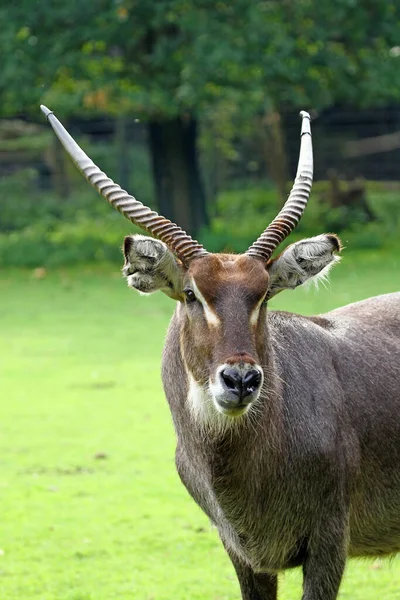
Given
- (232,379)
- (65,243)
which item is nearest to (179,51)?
(65,243)

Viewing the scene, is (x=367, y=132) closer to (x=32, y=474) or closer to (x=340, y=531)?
(x=32, y=474)

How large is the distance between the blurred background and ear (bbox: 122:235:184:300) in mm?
2234

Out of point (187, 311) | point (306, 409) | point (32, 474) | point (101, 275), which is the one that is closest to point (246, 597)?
point (306, 409)

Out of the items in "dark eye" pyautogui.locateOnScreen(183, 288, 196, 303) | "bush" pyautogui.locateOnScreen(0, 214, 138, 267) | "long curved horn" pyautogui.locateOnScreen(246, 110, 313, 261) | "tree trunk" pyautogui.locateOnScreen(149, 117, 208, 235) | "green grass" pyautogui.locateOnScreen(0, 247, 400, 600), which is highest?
"long curved horn" pyautogui.locateOnScreen(246, 110, 313, 261)

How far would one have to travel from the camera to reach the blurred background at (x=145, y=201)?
7902 mm

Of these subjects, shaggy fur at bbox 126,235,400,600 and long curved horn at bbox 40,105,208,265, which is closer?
shaggy fur at bbox 126,235,400,600

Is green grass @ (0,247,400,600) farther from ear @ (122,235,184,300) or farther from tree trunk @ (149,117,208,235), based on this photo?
tree trunk @ (149,117,208,235)

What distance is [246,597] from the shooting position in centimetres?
599

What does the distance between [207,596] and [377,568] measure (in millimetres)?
1169

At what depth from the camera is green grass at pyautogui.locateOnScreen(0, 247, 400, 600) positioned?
7152mm

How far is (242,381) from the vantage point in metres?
4.88

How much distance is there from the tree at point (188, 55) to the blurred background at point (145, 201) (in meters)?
0.04

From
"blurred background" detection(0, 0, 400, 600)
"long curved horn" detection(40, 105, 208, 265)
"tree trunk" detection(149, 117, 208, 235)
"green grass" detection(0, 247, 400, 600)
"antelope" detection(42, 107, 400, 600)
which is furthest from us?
"tree trunk" detection(149, 117, 208, 235)

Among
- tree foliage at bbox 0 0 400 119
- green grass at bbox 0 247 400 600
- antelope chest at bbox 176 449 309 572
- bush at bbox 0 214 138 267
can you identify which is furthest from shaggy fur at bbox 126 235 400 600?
bush at bbox 0 214 138 267
